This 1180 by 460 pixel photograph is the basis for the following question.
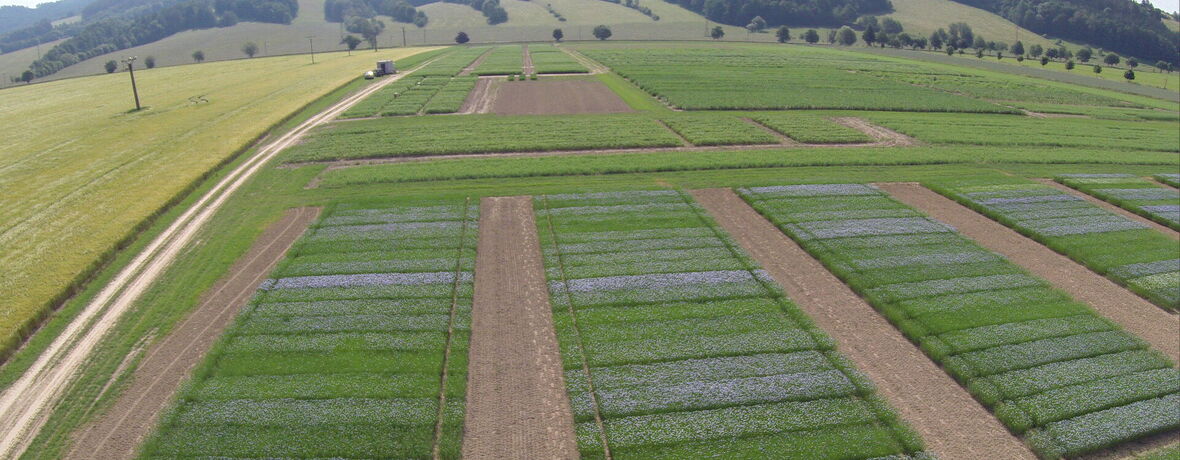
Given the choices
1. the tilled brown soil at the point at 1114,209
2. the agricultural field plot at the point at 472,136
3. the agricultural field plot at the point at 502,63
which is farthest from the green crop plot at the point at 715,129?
the agricultural field plot at the point at 502,63

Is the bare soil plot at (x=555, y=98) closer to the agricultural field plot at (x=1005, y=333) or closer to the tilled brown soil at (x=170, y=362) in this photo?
the agricultural field plot at (x=1005, y=333)

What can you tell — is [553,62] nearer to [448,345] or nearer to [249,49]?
[249,49]

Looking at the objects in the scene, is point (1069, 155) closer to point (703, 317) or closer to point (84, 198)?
point (703, 317)

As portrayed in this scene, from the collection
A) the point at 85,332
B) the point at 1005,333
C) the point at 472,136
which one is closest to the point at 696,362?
the point at 1005,333

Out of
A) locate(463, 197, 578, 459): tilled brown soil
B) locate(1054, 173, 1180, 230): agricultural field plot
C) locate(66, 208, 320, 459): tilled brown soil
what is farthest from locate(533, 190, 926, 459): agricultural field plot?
locate(1054, 173, 1180, 230): agricultural field plot

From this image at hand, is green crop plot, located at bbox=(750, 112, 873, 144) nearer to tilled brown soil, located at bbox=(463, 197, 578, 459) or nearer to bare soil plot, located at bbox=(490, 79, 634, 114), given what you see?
bare soil plot, located at bbox=(490, 79, 634, 114)

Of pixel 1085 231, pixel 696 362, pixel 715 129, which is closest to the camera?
pixel 696 362
